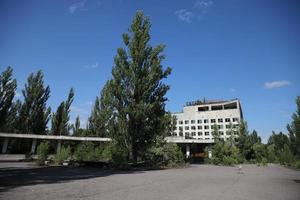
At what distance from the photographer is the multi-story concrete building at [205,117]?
72.2m

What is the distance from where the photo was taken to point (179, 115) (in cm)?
8281

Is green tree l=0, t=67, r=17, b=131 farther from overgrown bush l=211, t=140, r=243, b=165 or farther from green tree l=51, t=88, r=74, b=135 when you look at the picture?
overgrown bush l=211, t=140, r=243, b=165

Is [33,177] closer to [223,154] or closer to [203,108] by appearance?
[223,154]

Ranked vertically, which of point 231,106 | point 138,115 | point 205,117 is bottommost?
point 138,115

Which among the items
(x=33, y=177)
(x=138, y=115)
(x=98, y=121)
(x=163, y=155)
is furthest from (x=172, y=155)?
(x=98, y=121)

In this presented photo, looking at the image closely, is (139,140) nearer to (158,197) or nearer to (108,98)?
(108,98)

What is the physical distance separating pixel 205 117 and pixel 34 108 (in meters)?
59.1

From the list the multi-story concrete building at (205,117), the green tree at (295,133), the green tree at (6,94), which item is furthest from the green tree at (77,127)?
the multi-story concrete building at (205,117)

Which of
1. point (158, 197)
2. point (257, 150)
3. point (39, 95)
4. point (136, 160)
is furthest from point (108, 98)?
point (257, 150)

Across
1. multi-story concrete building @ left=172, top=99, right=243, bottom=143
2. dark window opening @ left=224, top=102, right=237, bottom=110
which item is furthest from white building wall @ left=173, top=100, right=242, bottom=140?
dark window opening @ left=224, top=102, right=237, bottom=110

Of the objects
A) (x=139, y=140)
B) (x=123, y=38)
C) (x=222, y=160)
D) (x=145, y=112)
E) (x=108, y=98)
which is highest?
(x=123, y=38)

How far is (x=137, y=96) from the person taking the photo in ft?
63.2

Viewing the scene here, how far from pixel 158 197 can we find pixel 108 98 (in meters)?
14.2

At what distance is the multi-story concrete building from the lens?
7219cm
